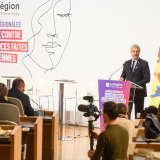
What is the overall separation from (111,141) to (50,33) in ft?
18.4

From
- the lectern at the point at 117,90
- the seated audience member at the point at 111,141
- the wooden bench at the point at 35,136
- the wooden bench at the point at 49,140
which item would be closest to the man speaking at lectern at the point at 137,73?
the lectern at the point at 117,90

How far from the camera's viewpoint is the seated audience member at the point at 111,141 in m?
2.28

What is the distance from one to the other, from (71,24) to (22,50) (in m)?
1.56

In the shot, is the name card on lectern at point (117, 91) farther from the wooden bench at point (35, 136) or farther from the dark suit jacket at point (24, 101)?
the wooden bench at point (35, 136)

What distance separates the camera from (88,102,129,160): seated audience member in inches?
89.6

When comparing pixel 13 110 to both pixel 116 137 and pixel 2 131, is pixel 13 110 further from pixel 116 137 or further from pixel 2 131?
pixel 116 137

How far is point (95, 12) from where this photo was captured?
23.3 feet

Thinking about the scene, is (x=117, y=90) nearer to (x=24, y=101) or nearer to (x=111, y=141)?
(x=24, y=101)

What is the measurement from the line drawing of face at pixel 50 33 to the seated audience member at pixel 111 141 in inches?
202

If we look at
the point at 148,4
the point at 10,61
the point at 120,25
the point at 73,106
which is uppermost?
the point at 148,4

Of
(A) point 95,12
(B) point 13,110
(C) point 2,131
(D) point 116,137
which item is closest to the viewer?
(D) point 116,137

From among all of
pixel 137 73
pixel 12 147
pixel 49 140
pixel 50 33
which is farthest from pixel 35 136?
pixel 50 33

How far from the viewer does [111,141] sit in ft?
7.55

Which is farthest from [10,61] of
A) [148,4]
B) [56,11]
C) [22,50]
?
[148,4]
